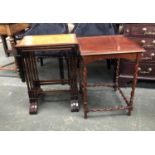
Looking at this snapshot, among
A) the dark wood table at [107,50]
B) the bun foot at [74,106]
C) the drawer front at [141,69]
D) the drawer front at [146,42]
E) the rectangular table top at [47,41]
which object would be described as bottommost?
the bun foot at [74,106]

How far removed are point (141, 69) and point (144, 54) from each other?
0.17 metres

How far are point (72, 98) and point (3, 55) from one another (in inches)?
78.1

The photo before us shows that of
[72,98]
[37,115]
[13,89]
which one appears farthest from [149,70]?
[13,89]

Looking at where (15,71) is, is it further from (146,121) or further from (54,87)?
(146,121)

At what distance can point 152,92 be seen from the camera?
2.17 m

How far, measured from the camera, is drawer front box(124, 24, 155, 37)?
75.8 inches

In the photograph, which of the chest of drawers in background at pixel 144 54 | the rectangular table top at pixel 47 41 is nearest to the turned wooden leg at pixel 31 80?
the rectangular table top at pixel 47 41

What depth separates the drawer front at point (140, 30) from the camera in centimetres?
193

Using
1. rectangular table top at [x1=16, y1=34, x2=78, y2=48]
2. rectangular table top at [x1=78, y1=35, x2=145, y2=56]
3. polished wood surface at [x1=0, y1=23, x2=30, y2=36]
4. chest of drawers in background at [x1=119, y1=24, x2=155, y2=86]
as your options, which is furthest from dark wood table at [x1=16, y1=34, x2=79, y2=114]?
chest of drawers in background at [x1=119, y1=24, x2=155, y2=86]

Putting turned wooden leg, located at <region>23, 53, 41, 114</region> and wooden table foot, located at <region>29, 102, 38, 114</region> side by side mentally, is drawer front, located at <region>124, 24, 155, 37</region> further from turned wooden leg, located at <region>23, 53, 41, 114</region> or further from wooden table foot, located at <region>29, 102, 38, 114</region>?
wooden table foot, located at <region>29, 102, 38, 114</region>

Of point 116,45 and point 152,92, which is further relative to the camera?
point 152,92

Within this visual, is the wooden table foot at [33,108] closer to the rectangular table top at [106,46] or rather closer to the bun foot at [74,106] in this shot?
the bun foot at [74,106]

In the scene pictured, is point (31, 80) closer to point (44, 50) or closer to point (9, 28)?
point (44, 50)

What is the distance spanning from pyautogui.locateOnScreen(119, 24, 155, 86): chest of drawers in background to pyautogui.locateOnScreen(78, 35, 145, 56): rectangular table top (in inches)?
11.8
